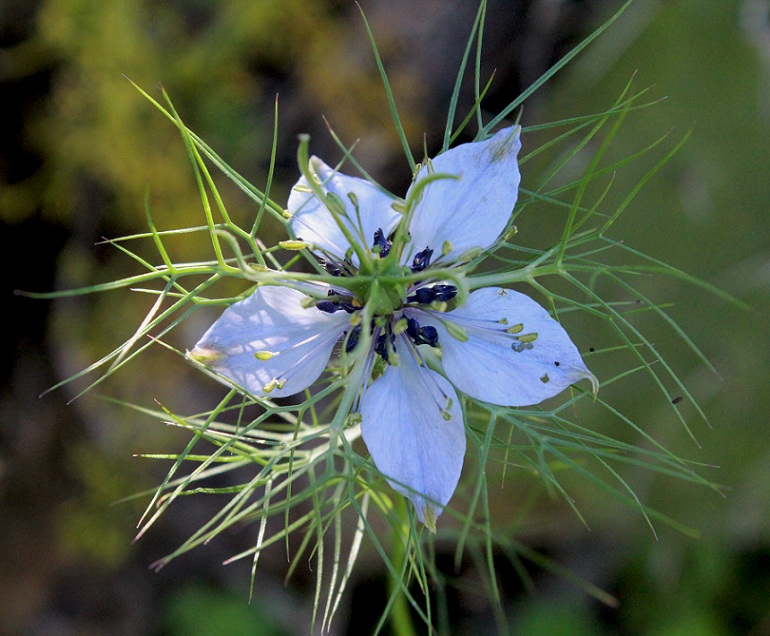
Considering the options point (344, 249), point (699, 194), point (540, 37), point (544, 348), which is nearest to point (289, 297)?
point (344, 249)

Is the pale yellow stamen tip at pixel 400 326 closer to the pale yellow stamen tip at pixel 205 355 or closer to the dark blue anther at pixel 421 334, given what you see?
the dark blue anther at pixel 421 334

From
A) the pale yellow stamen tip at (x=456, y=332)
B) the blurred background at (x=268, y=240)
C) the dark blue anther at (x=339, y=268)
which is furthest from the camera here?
the blurred background at (x=268, y=240)

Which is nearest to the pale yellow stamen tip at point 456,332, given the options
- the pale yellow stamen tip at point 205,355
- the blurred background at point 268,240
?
the pale yellow stamen tip at point 205,355

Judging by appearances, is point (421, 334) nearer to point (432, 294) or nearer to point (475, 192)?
point (432, 294)

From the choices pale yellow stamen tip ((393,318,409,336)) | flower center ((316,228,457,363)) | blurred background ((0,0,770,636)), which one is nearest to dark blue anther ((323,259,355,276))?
flower center ((316,228,457,363))

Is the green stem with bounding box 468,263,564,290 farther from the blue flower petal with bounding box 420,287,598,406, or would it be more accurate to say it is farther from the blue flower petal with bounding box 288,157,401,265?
the blue flower petal with bounding box 288,157,401,265
